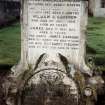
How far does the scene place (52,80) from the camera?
5.93m

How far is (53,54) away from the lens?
5.95 metres

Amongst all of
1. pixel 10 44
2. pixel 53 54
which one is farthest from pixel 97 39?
pixel 53 54

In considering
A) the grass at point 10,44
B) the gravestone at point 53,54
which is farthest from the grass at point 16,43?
the gravestone at point 53,54

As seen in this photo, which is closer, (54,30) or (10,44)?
(54,30)

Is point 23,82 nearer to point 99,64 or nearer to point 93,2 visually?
point 99,64

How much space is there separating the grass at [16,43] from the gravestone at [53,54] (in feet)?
8.60

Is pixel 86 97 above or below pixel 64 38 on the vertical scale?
below

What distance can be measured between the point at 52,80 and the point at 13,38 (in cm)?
496

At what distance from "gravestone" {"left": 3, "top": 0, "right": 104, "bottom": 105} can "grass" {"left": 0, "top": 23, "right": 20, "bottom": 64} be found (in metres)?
2.62

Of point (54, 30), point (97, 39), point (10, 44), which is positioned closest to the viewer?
point (54, 30)

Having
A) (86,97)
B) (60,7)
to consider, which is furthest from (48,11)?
(86,97)

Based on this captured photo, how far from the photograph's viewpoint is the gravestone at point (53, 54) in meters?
5.87

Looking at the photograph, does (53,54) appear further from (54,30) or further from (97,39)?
(97,39)

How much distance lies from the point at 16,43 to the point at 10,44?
17 cm
